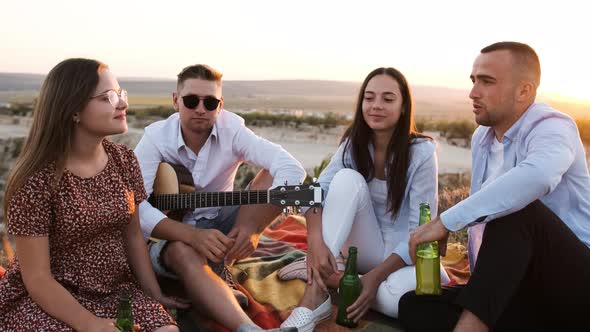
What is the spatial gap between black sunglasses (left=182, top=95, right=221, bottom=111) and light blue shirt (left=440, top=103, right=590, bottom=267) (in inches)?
77.7

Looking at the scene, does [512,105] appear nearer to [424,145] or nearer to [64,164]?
[424,145]

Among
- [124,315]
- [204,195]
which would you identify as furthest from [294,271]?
[124,315]

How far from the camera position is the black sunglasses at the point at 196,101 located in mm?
4258

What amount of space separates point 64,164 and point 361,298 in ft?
6.22

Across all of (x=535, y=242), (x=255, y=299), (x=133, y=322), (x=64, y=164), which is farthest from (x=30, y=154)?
(x=535, y=242)

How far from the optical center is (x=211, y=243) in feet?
12.1

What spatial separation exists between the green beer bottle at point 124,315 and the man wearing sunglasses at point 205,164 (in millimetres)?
855

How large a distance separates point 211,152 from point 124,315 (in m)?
1.77

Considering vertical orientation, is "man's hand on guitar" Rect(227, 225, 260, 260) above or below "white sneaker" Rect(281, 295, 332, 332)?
above

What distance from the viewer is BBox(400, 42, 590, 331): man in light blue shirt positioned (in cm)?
283

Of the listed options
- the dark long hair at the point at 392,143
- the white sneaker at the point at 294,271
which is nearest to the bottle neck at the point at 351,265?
the dark long hair at the point at 392,143

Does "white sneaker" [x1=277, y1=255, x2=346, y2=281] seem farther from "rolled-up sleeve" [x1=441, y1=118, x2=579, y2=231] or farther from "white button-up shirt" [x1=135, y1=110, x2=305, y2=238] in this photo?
"rolled-up sleeve" [x1=441, y1=118, x2=579, y2=231]

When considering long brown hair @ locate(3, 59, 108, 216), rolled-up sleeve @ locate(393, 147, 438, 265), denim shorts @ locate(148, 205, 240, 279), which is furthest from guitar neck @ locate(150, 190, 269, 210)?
long brown hair @ locate(3, 59, 108, 216)

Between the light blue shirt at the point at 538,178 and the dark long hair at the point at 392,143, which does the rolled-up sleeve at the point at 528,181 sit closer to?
the light blue shirt at the point at 538,178
